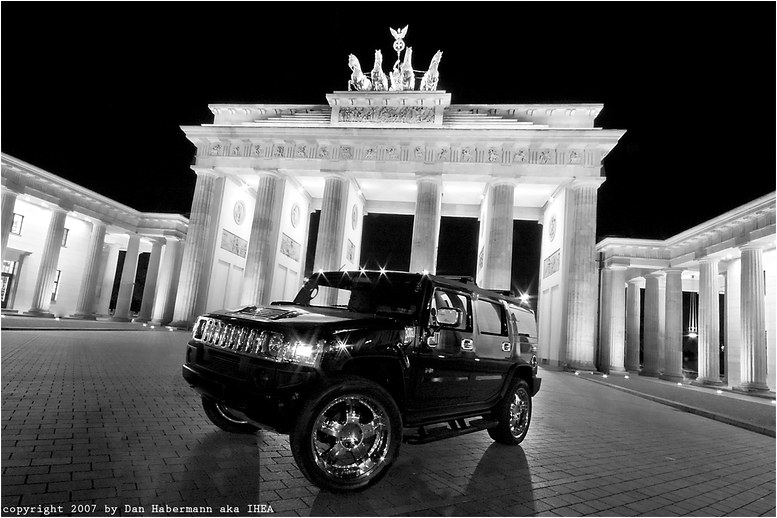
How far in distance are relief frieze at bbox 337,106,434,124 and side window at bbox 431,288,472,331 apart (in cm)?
2471

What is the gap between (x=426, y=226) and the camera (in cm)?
2675

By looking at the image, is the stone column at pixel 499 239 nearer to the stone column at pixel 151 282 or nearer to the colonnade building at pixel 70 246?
the colonnade building at pixel 70 246

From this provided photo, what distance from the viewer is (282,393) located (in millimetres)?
3543

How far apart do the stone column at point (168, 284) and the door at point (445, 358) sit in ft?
92.9

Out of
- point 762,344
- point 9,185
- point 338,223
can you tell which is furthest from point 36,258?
point 762,344

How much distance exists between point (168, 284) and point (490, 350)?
30.9 meters

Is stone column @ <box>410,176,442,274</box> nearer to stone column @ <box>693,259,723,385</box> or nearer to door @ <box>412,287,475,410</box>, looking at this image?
stone column @ <box>693,259,723,385</box>

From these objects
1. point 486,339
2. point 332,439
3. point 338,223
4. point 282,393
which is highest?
point 338,223

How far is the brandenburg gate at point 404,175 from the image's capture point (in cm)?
2545

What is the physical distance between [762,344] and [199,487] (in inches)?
939

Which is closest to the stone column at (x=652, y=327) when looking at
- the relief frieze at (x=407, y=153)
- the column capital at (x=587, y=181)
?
the column capital at (x=587, y=181)

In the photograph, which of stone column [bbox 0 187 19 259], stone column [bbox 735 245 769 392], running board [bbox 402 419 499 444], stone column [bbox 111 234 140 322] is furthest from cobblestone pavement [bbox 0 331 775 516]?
stone column [bbox 111 234 140 322]

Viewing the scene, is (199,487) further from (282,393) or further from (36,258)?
(36,258)

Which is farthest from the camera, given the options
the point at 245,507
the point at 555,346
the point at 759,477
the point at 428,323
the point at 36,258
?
the point at 36,258
